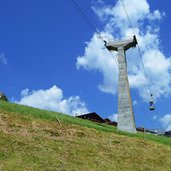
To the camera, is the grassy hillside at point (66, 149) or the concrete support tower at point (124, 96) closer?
the grassy hillside at point (66, 149)

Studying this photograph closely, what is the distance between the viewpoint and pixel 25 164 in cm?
1581

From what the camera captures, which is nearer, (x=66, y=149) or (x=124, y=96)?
(x=66, y=149)

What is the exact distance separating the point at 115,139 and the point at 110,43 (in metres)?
18.5

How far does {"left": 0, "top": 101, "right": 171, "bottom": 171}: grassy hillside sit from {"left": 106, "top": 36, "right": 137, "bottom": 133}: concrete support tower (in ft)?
41.2

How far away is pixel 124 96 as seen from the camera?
1490 inches

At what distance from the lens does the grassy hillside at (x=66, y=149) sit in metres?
16.4

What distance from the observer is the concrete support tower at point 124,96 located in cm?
3716

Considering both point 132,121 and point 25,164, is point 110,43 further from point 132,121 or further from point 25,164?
point 25,164

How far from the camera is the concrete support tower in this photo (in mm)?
37156

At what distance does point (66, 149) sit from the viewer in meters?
18.6

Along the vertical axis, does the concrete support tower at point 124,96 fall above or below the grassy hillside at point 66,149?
above

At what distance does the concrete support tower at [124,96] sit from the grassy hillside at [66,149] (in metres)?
12.6

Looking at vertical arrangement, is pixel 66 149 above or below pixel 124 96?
below

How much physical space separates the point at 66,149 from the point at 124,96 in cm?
1976
